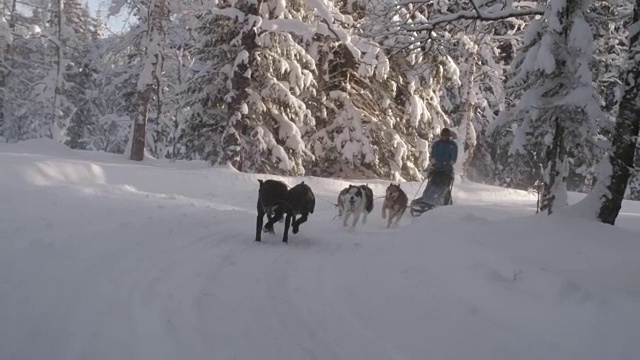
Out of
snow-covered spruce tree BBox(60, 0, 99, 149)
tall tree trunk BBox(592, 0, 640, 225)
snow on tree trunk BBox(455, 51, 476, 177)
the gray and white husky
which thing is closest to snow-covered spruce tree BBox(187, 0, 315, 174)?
the gray and white husky

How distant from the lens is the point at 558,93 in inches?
394

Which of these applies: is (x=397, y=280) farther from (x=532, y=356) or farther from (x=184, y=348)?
(x=184, y=348)

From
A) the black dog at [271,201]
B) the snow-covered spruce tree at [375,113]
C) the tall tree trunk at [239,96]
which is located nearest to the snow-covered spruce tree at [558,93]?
the black dog at [271,201]

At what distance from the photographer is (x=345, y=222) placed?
1111 centimetres

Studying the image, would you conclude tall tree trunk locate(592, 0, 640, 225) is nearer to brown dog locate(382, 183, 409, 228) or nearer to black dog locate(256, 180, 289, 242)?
brown dog locate(382, 183, 409, 228)

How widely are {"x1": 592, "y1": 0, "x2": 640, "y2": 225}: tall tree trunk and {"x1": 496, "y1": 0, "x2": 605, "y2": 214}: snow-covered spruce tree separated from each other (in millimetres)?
616

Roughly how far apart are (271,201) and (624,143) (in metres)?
5.79

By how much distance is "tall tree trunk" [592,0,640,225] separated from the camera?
8.33 metres

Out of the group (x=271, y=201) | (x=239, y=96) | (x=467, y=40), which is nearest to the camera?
(x=271, y=201)

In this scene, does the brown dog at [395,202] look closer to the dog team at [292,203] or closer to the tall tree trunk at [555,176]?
the dog team at [292,203]

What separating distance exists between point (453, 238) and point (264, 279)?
10.5 feet

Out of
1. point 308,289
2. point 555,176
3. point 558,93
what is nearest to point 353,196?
point 555,176

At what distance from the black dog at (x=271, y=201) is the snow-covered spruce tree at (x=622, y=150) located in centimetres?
506

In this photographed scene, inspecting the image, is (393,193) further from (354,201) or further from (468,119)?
(468,119)
